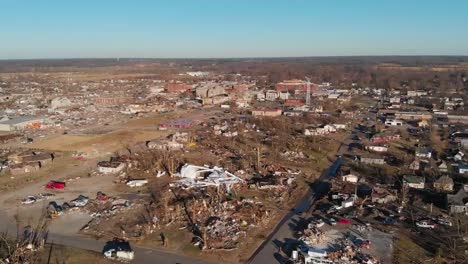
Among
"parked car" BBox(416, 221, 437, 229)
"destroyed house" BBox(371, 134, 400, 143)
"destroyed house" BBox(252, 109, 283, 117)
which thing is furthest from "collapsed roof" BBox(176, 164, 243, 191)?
"destroyed house" BBox(252, 109, 283, 117)

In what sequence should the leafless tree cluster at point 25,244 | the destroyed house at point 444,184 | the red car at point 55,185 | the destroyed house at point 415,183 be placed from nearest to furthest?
the leafless tree cluster at point 25,244, the destroyed house at point 444,184, the destroyed house at point 415,183, the red car at point 55,185

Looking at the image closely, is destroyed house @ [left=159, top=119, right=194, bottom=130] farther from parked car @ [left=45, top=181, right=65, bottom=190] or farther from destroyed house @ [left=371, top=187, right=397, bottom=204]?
destroyed house @ [left=371, top=187, right=397, bottom=204]

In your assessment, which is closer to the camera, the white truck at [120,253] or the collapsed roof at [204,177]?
the white truck at [120,253]

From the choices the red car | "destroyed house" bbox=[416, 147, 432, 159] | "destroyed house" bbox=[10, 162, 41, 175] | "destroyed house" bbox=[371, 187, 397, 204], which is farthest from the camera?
"destroyed house" bbox=[416, 147, 432, 159]

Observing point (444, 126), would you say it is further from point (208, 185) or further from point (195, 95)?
point (195, 95)

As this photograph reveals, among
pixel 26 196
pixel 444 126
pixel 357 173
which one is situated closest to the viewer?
pixel 26 196

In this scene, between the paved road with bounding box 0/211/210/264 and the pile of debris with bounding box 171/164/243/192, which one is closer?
the paved road with bounding box 0/211/210/264

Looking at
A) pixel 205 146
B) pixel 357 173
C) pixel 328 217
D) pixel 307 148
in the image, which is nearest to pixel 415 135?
pixel 307 148

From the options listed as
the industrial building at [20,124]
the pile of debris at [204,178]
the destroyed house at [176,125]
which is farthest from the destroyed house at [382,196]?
the industrial building at [20,124]

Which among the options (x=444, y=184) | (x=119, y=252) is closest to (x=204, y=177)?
(x=119, y=252)

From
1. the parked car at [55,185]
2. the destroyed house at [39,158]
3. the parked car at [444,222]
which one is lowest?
the parked car at [444,222]

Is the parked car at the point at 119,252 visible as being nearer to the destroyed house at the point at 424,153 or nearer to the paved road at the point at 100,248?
the paved road at the point at 100,248
